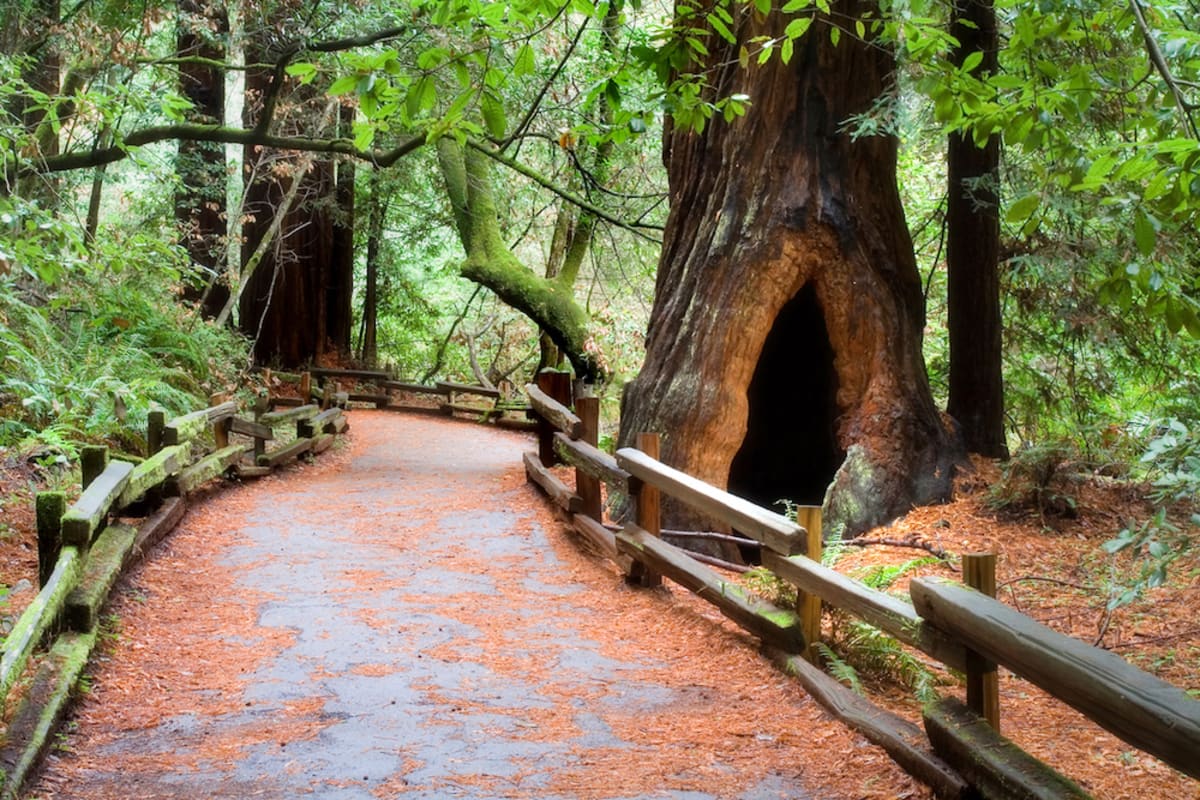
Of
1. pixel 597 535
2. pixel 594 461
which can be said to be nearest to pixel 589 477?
pixel 594 461

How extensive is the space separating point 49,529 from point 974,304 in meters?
7.91

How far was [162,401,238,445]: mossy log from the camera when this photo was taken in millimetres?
9109

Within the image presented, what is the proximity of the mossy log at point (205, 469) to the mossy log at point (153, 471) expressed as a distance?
141mm

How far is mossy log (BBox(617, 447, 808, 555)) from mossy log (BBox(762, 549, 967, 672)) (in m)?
0.11

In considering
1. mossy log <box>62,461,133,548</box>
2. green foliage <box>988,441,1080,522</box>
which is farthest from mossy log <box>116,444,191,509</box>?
green foliage <box>988,441,1080,522</box>

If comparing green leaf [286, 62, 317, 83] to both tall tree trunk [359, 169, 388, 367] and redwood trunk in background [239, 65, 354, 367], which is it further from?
tall tree trunk [359, 169, 388, 367]

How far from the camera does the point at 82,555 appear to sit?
585cm

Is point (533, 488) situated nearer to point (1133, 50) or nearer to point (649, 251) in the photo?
point (1133, 50)

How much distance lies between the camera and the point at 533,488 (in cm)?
1246

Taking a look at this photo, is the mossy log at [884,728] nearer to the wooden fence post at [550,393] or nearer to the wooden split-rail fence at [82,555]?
the wooden split-rail fence at [82,555]

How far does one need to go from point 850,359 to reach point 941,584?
527cm

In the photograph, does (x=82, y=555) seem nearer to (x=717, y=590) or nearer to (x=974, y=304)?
(x=717, y=590)

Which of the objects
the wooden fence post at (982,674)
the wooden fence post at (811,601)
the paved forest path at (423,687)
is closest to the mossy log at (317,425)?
the paved forest path at (423,687)

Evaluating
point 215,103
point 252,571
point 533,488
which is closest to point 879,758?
point 252,571
